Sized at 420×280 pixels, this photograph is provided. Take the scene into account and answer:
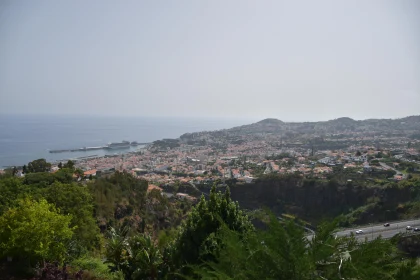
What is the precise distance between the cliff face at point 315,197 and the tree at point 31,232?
23961mm

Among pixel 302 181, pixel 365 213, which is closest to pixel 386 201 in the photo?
pixel 365 213

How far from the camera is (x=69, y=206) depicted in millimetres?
10992

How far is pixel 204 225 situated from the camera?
665cm

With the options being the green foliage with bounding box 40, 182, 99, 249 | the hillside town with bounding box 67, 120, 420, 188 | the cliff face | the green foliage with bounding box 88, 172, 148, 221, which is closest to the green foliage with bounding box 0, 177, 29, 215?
the green foliage with bounding box 40, 182, 99, 249

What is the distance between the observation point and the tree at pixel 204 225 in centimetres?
643

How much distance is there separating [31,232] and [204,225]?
3.56 meters

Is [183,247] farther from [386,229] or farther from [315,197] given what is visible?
→ [315,197]

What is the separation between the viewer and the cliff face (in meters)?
29.3

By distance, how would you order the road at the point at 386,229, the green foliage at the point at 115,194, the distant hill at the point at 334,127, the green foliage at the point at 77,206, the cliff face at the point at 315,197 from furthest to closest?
the distant hill at the point at 334,127 → the cliff face at the point at 315,197 → the road at the point at 386,229 → the green foliage at the point at 115,194 → the green foliage at the point at 77,206

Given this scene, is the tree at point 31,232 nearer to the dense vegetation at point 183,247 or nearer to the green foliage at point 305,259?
the dense vegetation at point 183,247

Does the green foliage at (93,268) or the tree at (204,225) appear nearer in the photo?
the tree at (204,225)

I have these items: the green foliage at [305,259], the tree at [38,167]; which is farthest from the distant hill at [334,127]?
the green foliage at [305,259]

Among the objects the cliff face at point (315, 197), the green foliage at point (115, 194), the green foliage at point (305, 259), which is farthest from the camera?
the cliff face at point (315, 197)

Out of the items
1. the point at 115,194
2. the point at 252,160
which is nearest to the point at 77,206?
the point at 115,194
